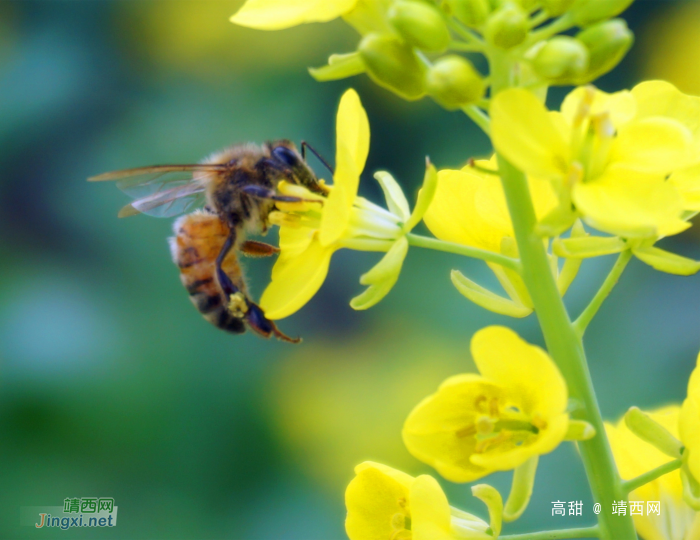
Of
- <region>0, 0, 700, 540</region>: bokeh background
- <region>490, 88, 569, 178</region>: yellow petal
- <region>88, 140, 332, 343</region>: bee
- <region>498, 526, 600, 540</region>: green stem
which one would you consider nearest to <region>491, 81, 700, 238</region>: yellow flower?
<region>490, 88, 569, 178</region>: yellow petal

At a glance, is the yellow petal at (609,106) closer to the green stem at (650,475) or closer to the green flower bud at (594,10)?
the green flower bud at (594,10)

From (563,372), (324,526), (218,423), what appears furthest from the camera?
(218,423)

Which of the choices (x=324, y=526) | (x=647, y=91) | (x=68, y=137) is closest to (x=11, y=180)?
(x=68, y=137)

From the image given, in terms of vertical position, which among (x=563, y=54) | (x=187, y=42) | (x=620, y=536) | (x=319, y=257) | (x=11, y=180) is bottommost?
(x=620, y=536)

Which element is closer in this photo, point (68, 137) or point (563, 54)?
point (563, 54)

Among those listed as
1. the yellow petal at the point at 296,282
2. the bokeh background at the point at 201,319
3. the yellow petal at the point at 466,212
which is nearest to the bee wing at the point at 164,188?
the yellow petal at the point at 296,282

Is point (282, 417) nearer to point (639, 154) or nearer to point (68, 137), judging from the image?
point (68, 137)

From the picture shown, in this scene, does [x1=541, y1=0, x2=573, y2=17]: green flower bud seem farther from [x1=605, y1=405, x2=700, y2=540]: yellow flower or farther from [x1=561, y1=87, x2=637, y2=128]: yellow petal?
[x1=605, y1=405, x2=700, y2=540]: yellow flower
